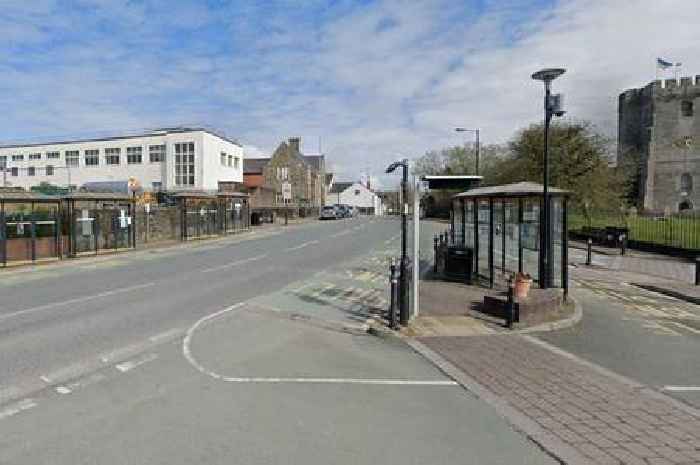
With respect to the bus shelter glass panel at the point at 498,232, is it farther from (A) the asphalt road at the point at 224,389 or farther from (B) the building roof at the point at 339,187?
(B) the building roof at the point at 339,187

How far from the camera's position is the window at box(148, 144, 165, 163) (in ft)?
201

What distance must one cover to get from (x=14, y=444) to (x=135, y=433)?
35.9 inches

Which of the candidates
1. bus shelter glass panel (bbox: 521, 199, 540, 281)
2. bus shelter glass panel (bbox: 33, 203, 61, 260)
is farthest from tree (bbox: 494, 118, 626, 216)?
bus shelter glass panel (bbox: 33, 203, 61, 260)

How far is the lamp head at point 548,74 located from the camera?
10.4 m

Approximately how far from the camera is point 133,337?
25.9ft

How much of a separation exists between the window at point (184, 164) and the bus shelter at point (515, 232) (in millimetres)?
47415

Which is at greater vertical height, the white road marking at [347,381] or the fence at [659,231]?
A: the fence at [659,231]

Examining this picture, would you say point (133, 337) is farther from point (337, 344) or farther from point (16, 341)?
point (337, 344)

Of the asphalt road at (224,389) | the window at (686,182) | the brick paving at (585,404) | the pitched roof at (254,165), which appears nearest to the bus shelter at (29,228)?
the asphalt road at (224,389)

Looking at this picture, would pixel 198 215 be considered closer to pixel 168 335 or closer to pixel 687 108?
pixel 168 335

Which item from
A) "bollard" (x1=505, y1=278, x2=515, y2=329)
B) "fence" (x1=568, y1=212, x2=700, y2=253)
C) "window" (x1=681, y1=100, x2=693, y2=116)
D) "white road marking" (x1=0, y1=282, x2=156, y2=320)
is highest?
"window" (x1=681, y1=100, x2=693, y2=116)

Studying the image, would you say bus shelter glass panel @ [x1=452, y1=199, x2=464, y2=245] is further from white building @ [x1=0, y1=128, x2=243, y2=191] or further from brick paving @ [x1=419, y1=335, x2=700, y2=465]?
white building @ [x1=0, y1=128, x2=243, y2=191]

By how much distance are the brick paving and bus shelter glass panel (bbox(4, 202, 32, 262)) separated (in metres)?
17.8

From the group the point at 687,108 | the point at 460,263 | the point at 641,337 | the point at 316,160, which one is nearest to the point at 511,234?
the point at 460,263
